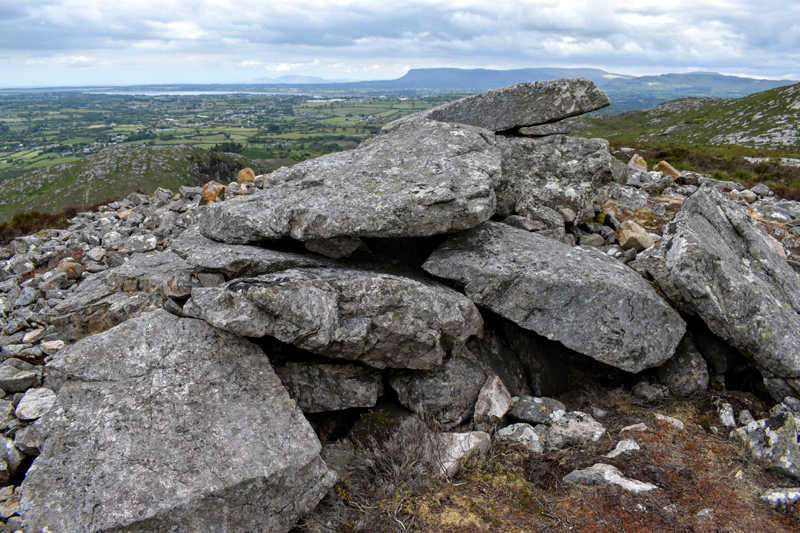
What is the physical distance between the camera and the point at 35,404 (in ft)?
Result: 23.1

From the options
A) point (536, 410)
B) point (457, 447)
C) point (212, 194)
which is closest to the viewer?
point (457, 447)

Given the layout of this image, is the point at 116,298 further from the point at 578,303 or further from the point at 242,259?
the point at 578,303

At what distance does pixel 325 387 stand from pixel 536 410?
3.57 metres

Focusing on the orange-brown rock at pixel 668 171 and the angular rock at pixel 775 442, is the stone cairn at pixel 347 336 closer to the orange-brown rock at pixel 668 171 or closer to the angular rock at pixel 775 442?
the angular rock at pixel 775 442

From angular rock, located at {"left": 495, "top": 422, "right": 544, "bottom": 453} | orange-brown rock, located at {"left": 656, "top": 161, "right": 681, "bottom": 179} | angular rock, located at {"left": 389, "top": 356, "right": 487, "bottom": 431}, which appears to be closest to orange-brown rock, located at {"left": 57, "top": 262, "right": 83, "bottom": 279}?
angular rock, located at {"left": 389, "top": 356, "right": 487, "bottom": 431}

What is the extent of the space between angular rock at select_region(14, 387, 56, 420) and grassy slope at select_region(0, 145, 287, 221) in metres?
80.6

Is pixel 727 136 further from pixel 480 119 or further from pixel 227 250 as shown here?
pixel 227 250

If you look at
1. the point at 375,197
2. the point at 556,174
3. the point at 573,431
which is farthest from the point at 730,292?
the point at 375,197

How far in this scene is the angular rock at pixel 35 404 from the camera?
677cm

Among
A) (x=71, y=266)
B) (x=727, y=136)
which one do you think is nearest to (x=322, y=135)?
(x=727, y=136)

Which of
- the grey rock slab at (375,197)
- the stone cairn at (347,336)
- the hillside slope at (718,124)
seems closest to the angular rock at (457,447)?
the stone cairn at (347,336)

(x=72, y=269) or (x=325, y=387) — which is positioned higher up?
(x=72, y=269)

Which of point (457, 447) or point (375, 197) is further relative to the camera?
point (375, 197)

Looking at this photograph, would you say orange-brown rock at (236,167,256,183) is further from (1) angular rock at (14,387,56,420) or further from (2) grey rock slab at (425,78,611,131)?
(1) angular rock at (14,387,56,420)
